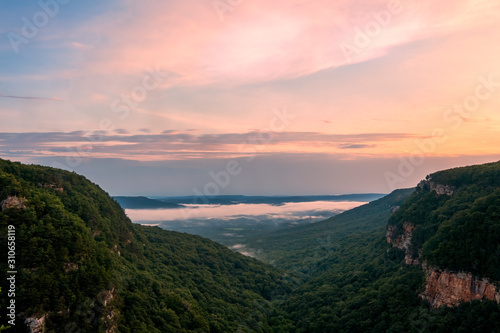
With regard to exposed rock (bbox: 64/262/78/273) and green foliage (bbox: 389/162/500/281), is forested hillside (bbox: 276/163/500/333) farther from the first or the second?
exposed rock (bbox: 64/262/78/273)

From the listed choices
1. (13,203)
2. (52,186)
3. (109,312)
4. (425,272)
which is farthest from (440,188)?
(13,203)

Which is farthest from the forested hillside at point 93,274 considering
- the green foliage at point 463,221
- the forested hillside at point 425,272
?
the green foliage at point 463,221

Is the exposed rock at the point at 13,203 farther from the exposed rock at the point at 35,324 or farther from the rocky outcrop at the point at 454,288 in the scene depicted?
the rocky outcrop at the point at 454,288

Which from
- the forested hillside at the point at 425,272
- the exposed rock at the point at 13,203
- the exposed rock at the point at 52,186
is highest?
the exposed rock at the point at 52,186

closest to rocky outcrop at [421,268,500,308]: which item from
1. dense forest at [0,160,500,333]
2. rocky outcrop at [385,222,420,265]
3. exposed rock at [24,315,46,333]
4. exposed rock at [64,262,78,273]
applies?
dense forest at [0,160,500,333]

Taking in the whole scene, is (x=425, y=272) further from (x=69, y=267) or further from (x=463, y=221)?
(x=69, y=267)

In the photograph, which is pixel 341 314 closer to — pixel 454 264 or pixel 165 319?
pixel 454 264
